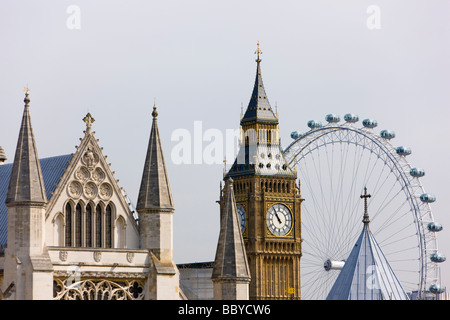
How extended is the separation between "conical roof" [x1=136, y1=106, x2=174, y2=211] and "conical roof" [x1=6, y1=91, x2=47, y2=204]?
7642 mm

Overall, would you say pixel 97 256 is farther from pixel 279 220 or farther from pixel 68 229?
pixel 279 220

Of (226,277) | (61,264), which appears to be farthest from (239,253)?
(61,264)

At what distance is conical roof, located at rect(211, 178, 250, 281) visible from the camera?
100375 millimetres

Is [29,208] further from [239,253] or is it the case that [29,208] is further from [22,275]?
[239,253]

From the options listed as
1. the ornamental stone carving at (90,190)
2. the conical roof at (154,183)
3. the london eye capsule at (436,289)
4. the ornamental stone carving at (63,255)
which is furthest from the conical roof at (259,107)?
the ornamental stone carving at (63,255)

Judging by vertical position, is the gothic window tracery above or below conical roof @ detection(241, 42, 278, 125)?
below

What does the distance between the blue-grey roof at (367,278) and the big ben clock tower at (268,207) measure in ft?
250

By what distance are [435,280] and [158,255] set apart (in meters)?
91.6

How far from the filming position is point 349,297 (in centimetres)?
11456

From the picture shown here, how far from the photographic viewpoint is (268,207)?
198750mm

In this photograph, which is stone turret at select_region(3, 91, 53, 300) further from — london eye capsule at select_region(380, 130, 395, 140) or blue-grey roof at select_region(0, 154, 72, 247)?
london eye capsule at select_region(380, 130, 395, 140)

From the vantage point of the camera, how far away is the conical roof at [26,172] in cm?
9269

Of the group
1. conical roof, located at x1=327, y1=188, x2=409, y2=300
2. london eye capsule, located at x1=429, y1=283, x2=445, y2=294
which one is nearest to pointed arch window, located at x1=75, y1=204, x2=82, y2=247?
conical roof, located at x1=327, y1=188, x2=409, y2=300

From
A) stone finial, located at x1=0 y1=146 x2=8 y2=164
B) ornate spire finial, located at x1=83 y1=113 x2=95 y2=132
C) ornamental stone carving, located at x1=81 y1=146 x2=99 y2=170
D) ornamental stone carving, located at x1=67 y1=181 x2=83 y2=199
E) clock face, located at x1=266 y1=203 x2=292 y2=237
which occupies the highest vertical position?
clock face, located at x1=266 y1=203 x2=292 y2=237
